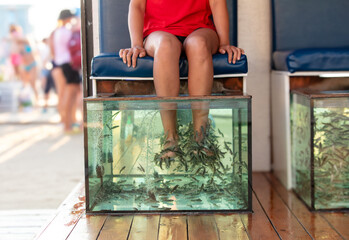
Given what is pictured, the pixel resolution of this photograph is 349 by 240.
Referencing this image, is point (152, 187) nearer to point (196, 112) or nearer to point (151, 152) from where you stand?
point (151, 152)

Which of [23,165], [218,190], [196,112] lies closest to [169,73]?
[196,112]

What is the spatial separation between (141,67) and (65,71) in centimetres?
373

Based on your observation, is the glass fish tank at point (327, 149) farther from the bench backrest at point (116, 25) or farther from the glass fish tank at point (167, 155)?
the bench backrest at point (116, 25)

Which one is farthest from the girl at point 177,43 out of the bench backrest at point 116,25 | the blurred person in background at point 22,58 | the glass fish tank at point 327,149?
the blurred person in background at point 22,58

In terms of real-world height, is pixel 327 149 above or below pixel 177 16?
below

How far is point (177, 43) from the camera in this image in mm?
1946

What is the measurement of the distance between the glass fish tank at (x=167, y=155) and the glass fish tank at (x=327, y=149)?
0.27m

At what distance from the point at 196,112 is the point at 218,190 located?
30 centimetres

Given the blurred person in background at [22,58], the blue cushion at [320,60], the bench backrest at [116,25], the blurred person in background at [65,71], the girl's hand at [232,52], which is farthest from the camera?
the blurred person in background at [22,58]

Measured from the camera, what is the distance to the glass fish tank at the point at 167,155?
179 cm

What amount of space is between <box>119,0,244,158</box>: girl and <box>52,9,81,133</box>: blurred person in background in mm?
3376

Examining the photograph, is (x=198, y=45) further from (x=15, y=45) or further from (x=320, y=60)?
(x=15, y=45)

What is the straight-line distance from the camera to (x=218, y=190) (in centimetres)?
185

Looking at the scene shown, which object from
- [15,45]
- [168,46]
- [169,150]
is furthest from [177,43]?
[15,45]
